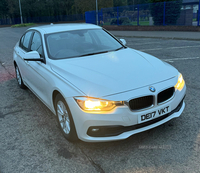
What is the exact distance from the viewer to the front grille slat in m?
2.66

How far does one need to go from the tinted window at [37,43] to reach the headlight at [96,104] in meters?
1.75

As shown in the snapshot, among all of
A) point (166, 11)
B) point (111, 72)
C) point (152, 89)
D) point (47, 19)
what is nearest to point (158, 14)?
point (166, 11)

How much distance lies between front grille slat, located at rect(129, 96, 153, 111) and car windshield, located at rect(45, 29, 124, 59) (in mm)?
1578

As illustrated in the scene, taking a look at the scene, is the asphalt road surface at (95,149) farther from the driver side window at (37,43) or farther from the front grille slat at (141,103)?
the driver side window at (37,43)

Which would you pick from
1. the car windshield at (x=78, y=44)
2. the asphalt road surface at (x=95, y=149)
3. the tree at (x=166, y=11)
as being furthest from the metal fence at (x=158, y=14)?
the asphalt road surface at (x=95, y=149)

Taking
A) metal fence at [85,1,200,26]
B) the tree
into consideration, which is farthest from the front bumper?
the tree

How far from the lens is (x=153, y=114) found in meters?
2.77

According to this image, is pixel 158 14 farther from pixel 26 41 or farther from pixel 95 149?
pixel 95 149

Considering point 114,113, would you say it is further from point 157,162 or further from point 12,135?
point 12,135

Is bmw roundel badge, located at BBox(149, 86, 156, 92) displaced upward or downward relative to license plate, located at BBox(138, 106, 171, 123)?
upward

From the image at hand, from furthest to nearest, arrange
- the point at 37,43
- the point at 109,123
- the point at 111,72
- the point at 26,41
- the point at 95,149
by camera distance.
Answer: the point at 26,41 → the point at 37,43 → the point at 111,72 → the point at 95,149 → the point at 109,123

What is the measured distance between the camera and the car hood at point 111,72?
274 cm

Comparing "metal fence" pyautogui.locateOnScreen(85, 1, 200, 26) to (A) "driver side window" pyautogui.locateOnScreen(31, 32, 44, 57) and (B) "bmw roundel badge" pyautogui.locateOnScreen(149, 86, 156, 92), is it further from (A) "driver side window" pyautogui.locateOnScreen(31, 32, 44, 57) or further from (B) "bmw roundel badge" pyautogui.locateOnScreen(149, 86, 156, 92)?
(B) "bmw roundel badge" pyautogui.locateOnScreen(149, 86, 156, 92)

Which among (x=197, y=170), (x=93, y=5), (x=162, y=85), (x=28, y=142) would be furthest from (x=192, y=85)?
(x=93, y=5)
